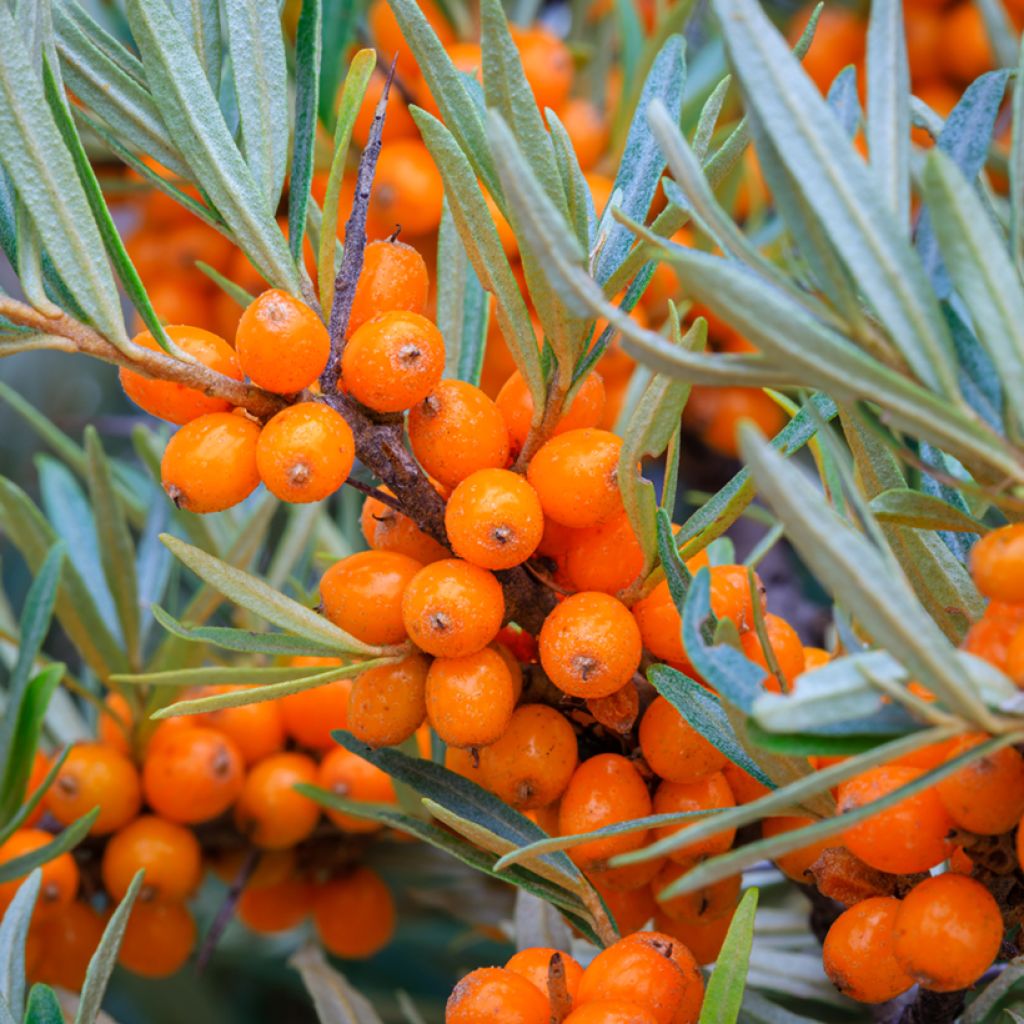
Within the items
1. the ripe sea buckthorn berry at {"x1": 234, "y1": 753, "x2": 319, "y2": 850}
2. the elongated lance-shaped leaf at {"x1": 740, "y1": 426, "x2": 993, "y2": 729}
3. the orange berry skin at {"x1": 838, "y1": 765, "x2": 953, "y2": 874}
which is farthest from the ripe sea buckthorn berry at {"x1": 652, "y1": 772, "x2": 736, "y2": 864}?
the ripe sea buckthorn berry at {"x1": 234, "y1": 753, "x2": 319, "y2": 850}

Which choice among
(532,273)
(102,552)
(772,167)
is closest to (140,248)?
(102,552)

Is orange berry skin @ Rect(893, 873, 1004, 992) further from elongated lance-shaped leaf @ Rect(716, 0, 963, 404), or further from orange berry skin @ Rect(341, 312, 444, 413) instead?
orange berry skin @ Rect(341, 312, 444, 413)

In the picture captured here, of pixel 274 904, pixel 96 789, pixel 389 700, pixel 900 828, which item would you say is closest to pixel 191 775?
pixel 96 789

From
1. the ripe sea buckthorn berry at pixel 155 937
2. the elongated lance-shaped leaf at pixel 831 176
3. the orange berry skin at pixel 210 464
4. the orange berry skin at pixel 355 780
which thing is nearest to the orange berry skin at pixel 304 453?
the orange berry skin at pixel 210 464

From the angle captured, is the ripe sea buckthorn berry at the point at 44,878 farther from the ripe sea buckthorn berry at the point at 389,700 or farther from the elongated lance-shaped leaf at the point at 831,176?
the elongated lance-shaped leaf at the point at 831,176

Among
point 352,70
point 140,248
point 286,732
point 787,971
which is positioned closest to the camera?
point 352,70

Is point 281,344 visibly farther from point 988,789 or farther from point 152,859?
point 152,859

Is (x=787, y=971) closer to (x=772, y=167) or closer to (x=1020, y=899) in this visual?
(x=1020, y=899)
